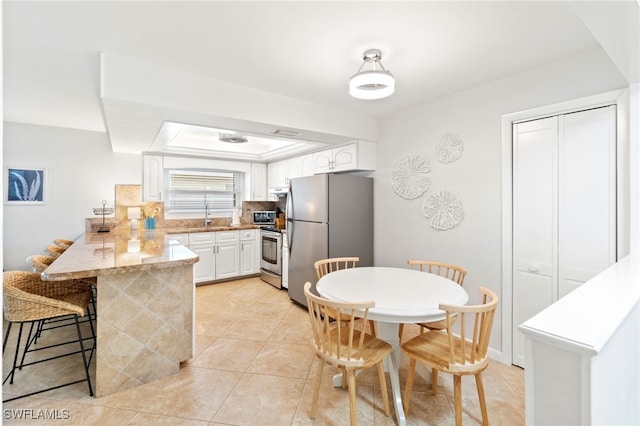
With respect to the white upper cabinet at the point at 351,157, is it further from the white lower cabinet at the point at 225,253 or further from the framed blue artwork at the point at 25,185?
the framed blue artwork at the point at 25,185

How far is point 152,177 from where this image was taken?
15.1 feet

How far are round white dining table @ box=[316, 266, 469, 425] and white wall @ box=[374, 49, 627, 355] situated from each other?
25.7 inches

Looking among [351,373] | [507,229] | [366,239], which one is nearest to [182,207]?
[366,239]

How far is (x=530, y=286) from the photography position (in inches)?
96.7

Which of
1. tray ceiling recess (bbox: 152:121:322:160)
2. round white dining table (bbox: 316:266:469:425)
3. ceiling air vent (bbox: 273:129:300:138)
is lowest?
round white dining table (bbox: 316:266:469:425)

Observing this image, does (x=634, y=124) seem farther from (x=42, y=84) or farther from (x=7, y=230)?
(x=7, y=230)

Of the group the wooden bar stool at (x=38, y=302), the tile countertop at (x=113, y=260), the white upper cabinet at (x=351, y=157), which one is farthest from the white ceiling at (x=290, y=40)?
the wooden bar stool at (x=38, y=302)

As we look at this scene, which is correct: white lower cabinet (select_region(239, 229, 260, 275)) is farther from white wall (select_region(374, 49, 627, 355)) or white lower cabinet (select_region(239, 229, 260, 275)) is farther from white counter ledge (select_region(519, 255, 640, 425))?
white counter ledge (select_region(519, 255, 640, 425))

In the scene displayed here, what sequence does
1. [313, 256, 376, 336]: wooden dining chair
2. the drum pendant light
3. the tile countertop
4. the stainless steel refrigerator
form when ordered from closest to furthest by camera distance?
1. the drum pendant light
2. the tile countertop
3. [313, 256, 376, 336]: wooden dining chair
4. the stainless steel refrigerator

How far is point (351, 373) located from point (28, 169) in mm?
4637

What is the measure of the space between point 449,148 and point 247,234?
344 centimetres

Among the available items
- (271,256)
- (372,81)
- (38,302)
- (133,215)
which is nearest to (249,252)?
(271,256)

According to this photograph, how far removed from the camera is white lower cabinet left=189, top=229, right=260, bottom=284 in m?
4.70

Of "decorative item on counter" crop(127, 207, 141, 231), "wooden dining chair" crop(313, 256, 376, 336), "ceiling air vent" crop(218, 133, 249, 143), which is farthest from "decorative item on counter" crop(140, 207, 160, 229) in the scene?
"wooden dining chair" crop(313, 256, 376, 336)
